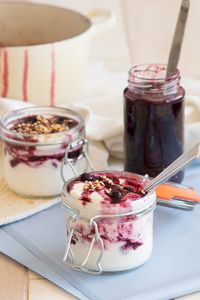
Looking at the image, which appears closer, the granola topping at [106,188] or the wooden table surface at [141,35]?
the granola topping at [106,188]

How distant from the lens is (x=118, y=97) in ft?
3.43

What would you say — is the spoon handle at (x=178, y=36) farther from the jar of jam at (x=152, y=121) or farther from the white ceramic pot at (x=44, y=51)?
the white ceramic pot at (x=44, y=51)

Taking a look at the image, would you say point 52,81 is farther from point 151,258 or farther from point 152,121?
point 151,258

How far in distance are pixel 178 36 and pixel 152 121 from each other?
4.4 inches

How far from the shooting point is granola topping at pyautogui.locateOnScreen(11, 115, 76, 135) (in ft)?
2.82

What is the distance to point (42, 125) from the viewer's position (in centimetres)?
87

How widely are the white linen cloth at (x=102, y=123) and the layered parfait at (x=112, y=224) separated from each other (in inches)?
4.6

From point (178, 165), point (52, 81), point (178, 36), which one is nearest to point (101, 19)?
point (52, 81)

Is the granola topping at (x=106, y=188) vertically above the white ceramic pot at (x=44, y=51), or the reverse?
the granola topping at (x=106, y=188)

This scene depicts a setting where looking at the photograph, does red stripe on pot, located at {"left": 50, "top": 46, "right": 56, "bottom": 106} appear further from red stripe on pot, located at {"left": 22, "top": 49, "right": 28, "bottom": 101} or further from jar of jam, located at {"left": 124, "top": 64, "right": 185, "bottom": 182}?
jar of jam, located at {"left": 124, "top": 64, "right": 185, "bottom": 182}

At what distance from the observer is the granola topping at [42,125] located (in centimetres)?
86

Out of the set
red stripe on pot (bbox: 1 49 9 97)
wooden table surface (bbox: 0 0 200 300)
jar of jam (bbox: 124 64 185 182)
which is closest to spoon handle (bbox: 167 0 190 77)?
jar of jam (bbox: 124 64 185 182)

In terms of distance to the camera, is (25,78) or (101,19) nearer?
(25,78)

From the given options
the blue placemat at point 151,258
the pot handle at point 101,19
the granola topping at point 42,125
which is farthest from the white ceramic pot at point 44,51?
the blue placemat at point 151,258
